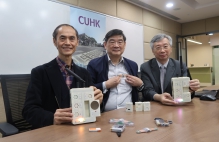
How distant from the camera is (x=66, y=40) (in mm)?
1312

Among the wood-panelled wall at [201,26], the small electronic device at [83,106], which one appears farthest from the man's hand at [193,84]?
the wood-panelled wall at [201,26]

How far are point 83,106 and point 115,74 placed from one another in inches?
35.3

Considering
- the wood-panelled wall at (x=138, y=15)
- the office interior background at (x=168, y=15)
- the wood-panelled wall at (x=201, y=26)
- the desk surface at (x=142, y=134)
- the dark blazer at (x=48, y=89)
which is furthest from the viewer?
the wood-panelled wall at (x=201, y=26)

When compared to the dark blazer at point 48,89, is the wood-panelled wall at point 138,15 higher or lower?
higher

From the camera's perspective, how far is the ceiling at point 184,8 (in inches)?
155

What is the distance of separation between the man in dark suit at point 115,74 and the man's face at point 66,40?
0.46 meters

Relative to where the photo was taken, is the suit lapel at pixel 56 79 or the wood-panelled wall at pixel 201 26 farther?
the wood-panelled wall at pixel 201 26

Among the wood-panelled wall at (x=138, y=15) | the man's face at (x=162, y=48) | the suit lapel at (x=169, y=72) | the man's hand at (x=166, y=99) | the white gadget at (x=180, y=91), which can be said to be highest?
the wood-panelled wall at (x=138, y=15)

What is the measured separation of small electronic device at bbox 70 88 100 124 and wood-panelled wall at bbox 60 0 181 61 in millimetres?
2159

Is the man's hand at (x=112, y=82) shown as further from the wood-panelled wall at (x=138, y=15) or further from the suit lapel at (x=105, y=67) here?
the wood-panelled wall at (x=138, y=15)

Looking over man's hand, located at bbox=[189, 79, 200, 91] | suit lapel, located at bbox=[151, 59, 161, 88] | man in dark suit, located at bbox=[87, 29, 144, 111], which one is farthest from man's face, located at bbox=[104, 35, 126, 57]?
man's hand, located at bbox=[189, 79, 200, 91]

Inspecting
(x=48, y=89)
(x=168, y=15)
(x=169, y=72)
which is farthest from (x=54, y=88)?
(x=168, y=15)

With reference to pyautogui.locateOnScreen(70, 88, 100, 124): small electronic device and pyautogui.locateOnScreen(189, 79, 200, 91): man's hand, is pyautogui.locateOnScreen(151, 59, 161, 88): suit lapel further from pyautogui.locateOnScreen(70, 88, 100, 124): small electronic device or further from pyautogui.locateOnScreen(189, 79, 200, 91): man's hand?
pyautogui.locateOnScreen(70, 88, 100, 124): small electronic device

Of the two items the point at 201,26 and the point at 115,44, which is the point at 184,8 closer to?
the point at 201,26
